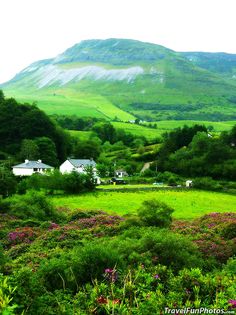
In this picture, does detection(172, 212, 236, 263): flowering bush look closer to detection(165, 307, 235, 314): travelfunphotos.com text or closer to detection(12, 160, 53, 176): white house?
detection(165, 307, 235, 314): travelfunphotos.com text

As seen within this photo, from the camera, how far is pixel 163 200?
60.7 meters

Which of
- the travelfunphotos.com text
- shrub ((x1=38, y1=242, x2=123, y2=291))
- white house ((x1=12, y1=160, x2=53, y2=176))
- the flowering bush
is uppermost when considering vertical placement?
the travelfunphotos.com text

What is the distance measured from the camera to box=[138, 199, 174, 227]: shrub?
37.1 m

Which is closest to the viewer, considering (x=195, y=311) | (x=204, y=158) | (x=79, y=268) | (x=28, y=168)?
(x=195, y=311)

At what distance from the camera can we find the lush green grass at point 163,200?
177 feet

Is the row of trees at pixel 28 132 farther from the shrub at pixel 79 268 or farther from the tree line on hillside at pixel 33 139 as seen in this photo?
the shrub at pixel 79 268

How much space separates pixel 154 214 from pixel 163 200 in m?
23.6

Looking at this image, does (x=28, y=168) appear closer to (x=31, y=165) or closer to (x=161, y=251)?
(x=31, y=165)

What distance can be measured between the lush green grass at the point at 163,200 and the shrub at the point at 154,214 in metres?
10.5

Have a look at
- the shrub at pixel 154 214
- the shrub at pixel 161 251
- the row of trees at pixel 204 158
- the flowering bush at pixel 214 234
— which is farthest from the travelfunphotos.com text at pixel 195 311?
the row of trees at pixel 204 158

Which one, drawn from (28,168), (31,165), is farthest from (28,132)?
(28,168)

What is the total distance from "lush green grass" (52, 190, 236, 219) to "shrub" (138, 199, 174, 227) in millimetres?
10524

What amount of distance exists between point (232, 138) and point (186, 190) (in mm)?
36205

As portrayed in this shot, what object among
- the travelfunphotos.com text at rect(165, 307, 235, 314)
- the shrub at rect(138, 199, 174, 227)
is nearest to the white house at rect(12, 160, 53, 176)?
the shrub at rect(138, 199, 174, 227)
